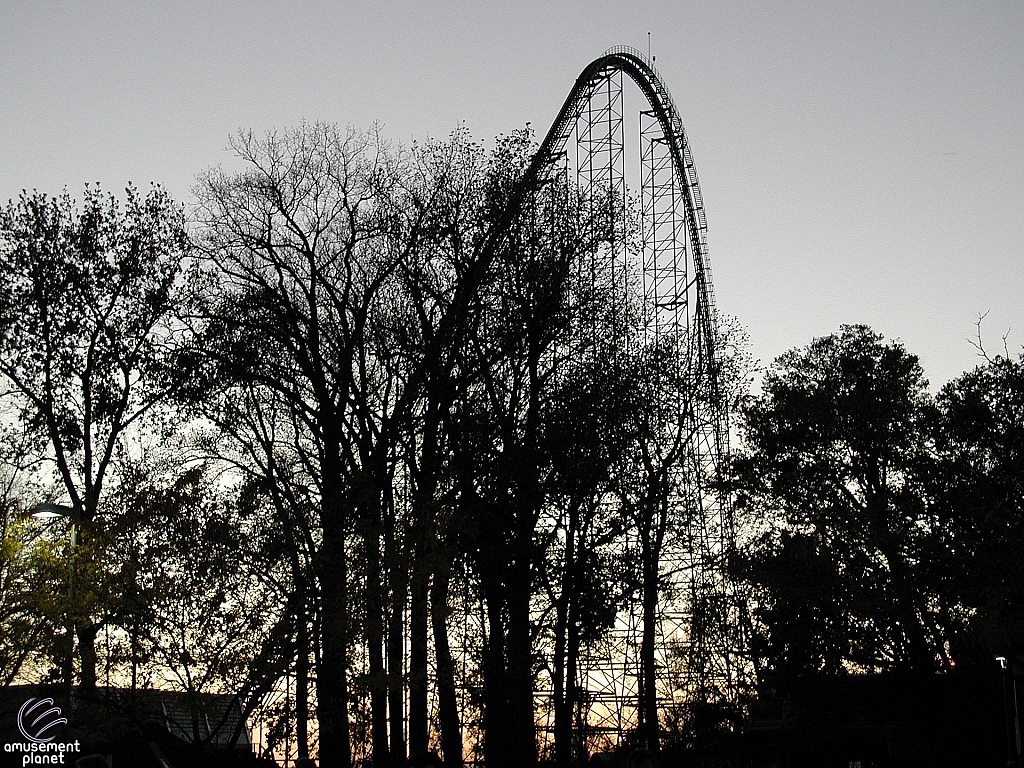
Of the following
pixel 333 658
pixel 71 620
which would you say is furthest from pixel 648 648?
pixel 71 620

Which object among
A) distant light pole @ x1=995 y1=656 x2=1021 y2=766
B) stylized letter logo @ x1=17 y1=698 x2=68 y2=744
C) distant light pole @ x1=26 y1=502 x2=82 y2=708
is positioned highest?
distant light pole @ x1=26 y1=502 x2=82 y2=708

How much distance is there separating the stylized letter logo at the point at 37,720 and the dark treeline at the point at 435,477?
59 cm

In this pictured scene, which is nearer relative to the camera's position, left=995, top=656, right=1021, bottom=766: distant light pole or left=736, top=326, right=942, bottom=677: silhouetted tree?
left=995, top=656, right=1021, bottom=766: distant light pole

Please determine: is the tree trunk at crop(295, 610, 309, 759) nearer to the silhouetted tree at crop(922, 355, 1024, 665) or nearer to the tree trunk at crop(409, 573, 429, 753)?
the tree trunk at crop(409, 573, 429, 753)

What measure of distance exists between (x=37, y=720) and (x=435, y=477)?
24.3 feet

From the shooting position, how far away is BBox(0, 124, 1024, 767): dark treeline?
49.6 feet

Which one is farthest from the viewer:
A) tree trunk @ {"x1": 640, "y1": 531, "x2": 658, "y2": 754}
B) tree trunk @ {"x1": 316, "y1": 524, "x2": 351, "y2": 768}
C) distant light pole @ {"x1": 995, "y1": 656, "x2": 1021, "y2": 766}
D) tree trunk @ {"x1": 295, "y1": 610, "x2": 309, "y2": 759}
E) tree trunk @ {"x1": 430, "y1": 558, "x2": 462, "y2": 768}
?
tree trunk @ {"x1": 640, "y1": 531, "x2": 658, "y2": 754}

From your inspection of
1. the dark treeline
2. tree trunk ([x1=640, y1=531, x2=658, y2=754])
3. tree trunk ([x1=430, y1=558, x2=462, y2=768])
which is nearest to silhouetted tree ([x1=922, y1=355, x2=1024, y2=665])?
the dark treeline

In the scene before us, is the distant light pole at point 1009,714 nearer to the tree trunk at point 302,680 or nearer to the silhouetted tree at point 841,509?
the silhouetted tree at point 841,509

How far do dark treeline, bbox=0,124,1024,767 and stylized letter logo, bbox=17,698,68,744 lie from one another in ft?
1.92

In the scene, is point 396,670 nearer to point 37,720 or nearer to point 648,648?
point 37,720

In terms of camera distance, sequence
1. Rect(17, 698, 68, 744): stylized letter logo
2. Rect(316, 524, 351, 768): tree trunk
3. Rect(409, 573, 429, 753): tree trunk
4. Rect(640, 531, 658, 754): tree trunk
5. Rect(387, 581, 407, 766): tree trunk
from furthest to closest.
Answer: Rect(640, 531, 658, 754): tree trunk → Rect(409, 573, 429, 753): tree trunk → Rect(387, 581, 407, 766): tree trunk → Rect(316, 524, 351, 768): tree trunk → Rect(17, 698, 68, 744): stylized letter logo

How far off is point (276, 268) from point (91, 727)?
1049 cm

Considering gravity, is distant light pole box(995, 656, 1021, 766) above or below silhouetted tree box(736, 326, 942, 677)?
below
